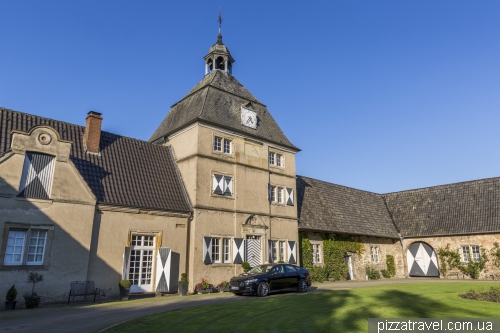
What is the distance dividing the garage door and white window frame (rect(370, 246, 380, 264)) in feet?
10.6

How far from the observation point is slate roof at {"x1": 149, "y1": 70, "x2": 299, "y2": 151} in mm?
22500

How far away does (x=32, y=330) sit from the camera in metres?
9.34

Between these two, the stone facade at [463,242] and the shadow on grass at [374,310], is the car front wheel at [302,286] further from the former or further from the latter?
the stone facade at [463,242]

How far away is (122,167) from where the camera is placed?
64.0 feet

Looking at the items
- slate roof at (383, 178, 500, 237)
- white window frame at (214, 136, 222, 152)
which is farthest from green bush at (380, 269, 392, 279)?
white window frame at (214, 136, 222, 152)

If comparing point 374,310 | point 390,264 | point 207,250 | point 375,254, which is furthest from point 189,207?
point 390,264

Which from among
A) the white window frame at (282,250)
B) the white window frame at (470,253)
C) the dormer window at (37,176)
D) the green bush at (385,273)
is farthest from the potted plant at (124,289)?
the white window frame at (470,253)

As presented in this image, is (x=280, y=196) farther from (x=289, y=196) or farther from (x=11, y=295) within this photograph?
(x=11, y=295)

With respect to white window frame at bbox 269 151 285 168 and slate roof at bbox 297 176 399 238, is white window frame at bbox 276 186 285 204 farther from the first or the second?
slate roof at bbox 297 176 399 238

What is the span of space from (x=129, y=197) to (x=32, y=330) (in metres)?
9.32

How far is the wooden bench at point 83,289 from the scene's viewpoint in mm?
15105

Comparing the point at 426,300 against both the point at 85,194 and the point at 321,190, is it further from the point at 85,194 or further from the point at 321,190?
the point at 321,190

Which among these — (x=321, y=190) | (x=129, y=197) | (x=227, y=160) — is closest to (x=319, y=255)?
(x=321, y=190)

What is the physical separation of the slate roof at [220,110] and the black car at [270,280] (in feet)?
30.8
